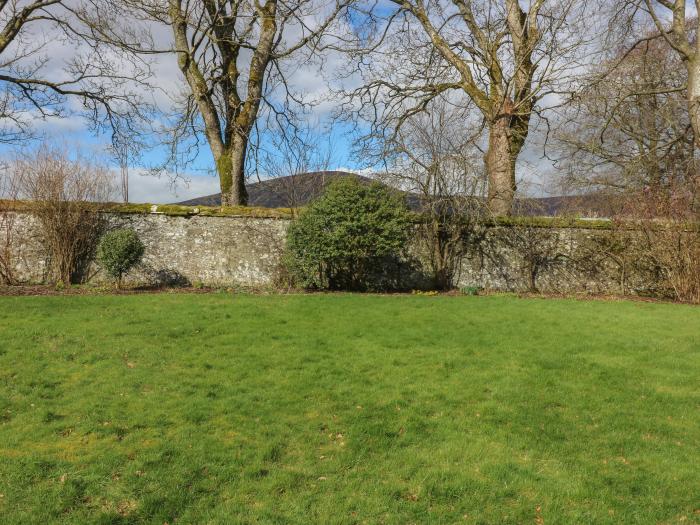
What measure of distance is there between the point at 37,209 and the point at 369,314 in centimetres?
844

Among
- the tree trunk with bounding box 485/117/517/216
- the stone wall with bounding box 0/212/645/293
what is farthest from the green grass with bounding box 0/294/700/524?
the tree trunk with bounding box 485/117/517/216

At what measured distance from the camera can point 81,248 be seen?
13.2 metres

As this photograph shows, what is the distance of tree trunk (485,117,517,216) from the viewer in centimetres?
1491

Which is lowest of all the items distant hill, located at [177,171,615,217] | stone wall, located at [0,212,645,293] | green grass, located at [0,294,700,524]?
green grass, located at [0,294,700,524]

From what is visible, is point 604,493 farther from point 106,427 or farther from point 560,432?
point 106,427

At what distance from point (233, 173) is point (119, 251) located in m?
4.23

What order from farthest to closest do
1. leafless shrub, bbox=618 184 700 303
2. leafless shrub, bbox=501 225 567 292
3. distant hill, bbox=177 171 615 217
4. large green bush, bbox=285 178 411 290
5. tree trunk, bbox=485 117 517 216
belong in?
tree trunk, bbox=485 117 517 216
leafless shrub, bbox=501 225 567 292
distant hill, bbox=177 171 615 217
leafless shrub, bbox=618 184 700 303
large green bush, bbox=285 178 411 290

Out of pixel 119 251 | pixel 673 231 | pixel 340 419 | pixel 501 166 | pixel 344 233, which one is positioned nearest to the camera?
pixel 340 419

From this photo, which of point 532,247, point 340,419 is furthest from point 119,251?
point 532,247

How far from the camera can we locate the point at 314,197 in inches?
563

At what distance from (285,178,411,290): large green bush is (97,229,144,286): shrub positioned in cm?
350

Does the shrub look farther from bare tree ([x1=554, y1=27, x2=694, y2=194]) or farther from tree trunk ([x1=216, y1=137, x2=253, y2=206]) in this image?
bare tree ([x1=554, y1=27, x2=694, y2=194])

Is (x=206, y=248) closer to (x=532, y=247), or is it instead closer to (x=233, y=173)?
(x=233, y=173)

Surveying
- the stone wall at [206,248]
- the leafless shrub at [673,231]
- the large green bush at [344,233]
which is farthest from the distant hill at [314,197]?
the leafless shrub at [673,231]
